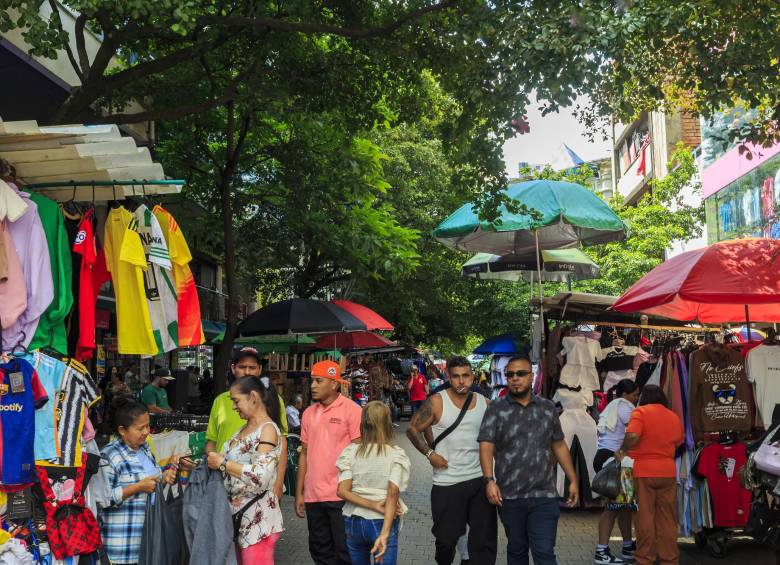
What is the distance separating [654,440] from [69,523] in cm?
494

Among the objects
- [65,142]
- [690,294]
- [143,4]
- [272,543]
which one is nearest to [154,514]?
[272,543]

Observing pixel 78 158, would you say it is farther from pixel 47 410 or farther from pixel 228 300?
pixel 228 300

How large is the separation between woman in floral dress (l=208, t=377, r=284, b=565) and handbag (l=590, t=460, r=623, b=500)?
11.8ft

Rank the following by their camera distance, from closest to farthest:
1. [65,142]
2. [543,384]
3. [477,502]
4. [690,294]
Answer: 1. [65,142]
2. [477,502]
3. [690,294]
4. [543,384]

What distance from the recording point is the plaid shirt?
19.1 ft

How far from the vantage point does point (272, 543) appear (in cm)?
581

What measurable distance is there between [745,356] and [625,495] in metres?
1.97

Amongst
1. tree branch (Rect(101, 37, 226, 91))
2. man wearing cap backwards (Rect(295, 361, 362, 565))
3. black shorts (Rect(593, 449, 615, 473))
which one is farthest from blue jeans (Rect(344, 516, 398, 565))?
tree branch (Rect(101, 37, 226, 91))

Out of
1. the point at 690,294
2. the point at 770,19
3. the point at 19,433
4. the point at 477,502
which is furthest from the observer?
the point at 770,19

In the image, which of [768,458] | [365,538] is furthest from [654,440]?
[365,538]

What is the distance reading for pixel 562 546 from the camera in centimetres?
946

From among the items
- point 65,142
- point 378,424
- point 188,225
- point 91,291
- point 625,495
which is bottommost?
point 625,495

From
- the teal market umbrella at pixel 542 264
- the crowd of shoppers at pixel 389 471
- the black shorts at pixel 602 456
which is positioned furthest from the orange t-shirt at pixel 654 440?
the teal market umbrella at pixel 542 264

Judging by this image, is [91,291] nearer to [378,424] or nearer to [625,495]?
[378,424]
